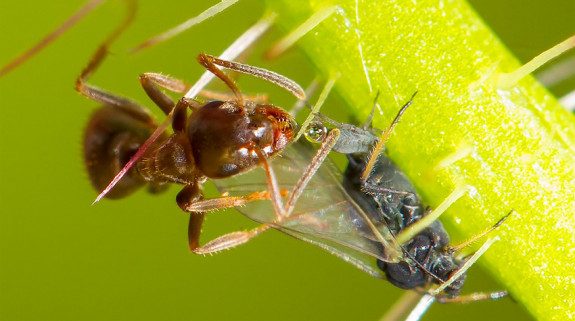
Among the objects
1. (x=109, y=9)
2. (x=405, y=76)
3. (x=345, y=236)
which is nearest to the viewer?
(x=405, y=76)

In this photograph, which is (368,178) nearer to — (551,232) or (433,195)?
(433,195)

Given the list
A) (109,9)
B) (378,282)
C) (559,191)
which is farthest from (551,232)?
(109,9)

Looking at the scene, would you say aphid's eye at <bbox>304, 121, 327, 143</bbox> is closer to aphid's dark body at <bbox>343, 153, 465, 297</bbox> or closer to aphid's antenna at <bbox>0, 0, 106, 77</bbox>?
aphid's dark body at <bbox>343, 153, 465, 297</bbox>

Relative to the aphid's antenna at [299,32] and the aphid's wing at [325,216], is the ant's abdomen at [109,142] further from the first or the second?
the aphid's antenna at [299,32]

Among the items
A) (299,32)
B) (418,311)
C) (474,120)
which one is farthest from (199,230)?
(474,120)

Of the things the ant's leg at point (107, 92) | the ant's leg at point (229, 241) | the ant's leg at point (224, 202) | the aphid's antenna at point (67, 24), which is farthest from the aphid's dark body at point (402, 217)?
the aphid's antenna at point (67, 24)

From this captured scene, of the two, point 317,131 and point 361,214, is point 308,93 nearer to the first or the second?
point 317,131
